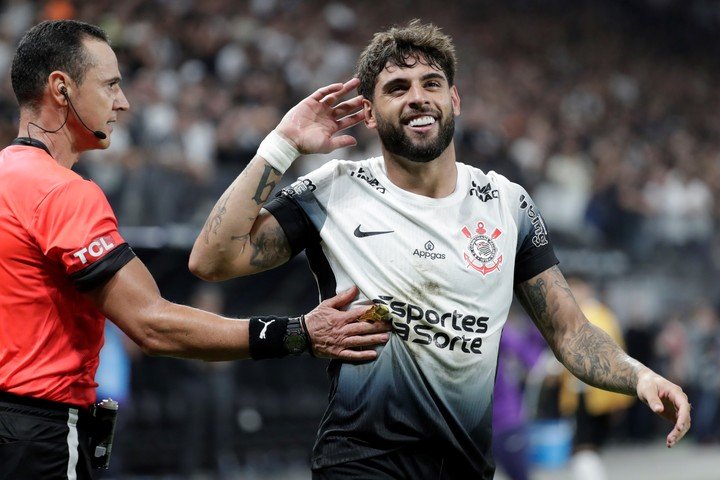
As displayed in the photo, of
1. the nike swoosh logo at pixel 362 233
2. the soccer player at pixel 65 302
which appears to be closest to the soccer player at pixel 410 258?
the nike swoosh logo at pixel 362 233

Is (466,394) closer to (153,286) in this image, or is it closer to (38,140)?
(153,286)

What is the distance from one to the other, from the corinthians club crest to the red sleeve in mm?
1439

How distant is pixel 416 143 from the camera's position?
4715mm

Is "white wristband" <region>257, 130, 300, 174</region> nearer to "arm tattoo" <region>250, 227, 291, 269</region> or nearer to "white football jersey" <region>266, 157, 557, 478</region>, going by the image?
"white football jersey" <region>266, 157, 557, 478</region>

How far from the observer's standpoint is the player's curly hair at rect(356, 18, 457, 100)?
4777 millimetres

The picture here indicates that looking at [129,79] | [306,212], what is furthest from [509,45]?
[306,212]

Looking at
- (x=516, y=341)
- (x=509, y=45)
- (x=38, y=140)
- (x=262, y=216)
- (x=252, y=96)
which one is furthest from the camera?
(x=509, y=45)

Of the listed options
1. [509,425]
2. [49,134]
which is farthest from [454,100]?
[509,425]

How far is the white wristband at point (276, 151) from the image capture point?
15.3 ft

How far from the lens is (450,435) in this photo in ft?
14.9

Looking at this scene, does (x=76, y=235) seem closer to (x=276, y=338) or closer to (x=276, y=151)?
(x=276, y=338)

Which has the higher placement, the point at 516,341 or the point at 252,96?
the point at 252,96

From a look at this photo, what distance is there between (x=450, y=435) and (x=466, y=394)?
7.3 inches

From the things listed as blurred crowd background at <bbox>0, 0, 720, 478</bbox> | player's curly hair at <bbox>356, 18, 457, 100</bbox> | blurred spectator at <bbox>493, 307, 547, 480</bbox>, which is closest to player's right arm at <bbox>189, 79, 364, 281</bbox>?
player's curly hair at <bbox>356, 18, 457, 100</bbox>
